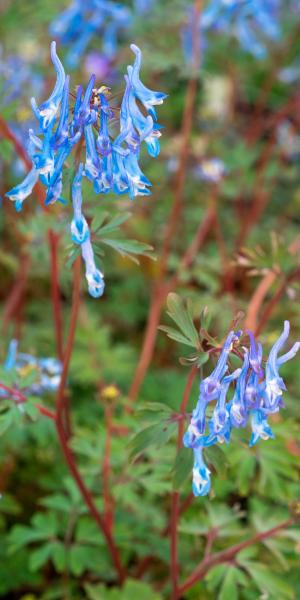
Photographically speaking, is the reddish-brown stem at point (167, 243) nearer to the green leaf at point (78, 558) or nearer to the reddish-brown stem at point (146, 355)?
the reddish-brown stem at point (146, 355)

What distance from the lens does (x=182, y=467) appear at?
5.53 ft

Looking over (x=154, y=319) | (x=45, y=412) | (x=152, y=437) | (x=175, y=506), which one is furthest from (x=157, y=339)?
(x=152, y=437)

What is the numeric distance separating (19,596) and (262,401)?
1968mm

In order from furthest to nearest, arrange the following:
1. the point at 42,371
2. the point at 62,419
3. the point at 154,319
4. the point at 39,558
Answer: the point at 154,319 → the point at 42,371 → the point at 39,558 → the point at 62,419

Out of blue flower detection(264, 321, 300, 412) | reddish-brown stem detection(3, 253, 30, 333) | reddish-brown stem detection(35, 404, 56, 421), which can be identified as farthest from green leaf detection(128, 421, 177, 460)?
reddish-brown stem detection(3, 253, 30, 333)

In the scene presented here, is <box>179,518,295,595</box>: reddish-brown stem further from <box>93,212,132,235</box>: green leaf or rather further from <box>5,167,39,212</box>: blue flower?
<box>5,167,39,212</box>: blue flower

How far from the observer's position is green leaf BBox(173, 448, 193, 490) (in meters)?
1.68

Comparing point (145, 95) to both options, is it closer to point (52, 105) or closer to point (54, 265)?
point (52, 105)

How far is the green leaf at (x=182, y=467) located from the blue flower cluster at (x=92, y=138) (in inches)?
21.2

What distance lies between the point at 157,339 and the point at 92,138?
7.92 ft

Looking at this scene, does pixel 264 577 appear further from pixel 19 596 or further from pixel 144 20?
pixel 144 20

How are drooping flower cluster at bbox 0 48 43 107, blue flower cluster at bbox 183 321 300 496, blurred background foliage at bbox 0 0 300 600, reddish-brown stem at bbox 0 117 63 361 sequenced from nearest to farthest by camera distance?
blue flower cluster at bbox 183 321 300 496 < reddish-brown stem at bbox 0 117 63 361 < blurred background foliage at bbox 0 0 300 600 < drooping flower cluster at bbox 0 48 43 107

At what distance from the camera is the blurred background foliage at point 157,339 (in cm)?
228

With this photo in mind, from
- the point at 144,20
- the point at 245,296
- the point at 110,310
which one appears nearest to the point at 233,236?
the point at 245,296
